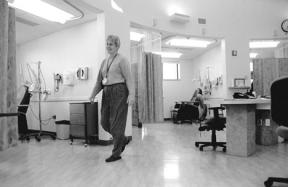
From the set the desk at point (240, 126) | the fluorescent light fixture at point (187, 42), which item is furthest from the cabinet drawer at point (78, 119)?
the fluorescent light fixture at point (187, 42)

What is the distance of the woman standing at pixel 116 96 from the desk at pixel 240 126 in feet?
4.38

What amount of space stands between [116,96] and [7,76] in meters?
1.34

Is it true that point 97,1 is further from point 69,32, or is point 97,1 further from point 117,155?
point 117,155

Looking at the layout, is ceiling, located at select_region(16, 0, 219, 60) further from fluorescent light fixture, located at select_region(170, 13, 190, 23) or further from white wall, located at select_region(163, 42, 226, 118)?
white wall, located at select_region(163, 42, 226, 118)

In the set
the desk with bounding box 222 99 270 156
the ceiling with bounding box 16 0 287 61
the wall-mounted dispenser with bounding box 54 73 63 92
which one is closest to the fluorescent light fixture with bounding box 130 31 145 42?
the ceiling with bounding box 16 0 287 61

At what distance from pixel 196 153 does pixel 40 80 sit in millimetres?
4150

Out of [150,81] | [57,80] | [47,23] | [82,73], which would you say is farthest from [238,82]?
[47,23]

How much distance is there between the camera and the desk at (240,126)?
119 inches

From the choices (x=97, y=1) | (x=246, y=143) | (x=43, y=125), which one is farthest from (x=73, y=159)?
(x=43, y=125)

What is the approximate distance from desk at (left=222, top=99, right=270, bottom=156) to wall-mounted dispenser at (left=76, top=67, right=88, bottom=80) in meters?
2.75

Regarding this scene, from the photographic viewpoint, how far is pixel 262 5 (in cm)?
627

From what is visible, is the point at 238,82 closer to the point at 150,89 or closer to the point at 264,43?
Answer: the point at 264,43

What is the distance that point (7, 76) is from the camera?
2834mm

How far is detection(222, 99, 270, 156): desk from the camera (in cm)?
304
